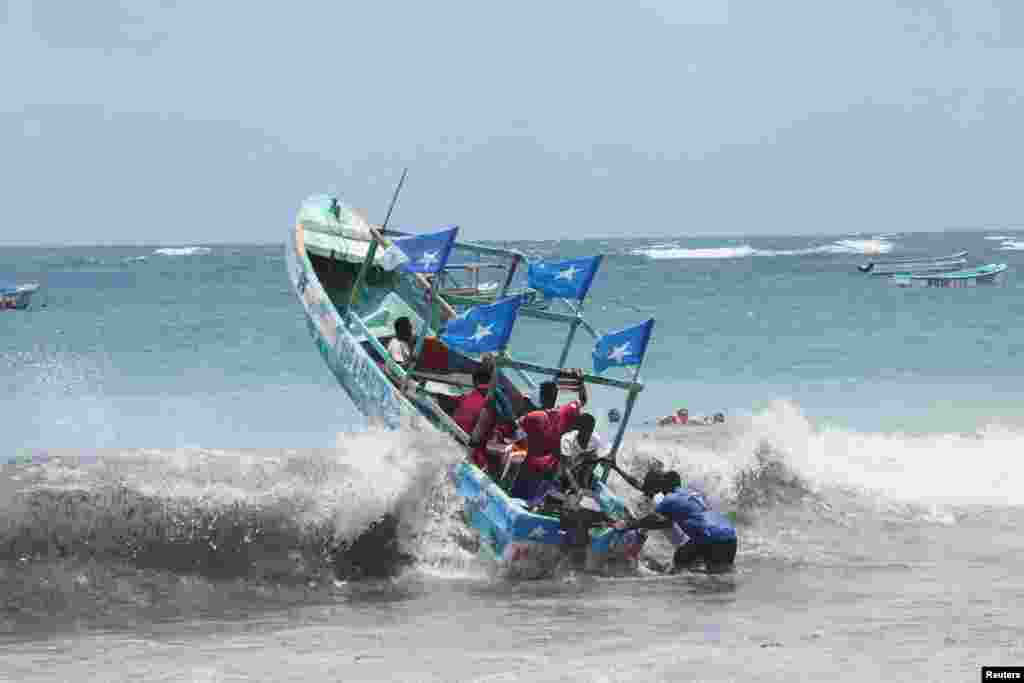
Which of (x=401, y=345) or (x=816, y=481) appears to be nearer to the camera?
(x=401, y=345)

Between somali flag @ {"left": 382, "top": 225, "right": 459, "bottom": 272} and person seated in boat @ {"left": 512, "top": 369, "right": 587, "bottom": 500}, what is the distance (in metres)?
1.57

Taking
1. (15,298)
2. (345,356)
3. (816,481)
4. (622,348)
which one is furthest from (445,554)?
(15,298)

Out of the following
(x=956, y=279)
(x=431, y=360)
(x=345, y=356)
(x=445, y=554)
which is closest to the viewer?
(x=445, y=554)

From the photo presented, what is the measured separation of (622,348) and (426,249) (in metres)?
2.08

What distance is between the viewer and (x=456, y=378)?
47.2 ft

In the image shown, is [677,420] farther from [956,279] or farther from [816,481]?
[956,279]

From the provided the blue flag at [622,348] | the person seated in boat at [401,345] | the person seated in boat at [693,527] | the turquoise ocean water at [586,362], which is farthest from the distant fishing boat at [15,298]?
the person seated in boat at [693,527]

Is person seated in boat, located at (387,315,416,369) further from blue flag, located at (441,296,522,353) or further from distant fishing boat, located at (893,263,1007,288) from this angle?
distant fishing boat, located at (893,263,1007,288)

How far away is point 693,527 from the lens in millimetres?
11375

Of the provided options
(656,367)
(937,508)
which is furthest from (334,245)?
(656,367)

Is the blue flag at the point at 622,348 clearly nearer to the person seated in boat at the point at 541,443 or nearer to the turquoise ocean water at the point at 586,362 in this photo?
the turquoise ocean water at the point at 586,362

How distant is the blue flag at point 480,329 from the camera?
38.3 ft

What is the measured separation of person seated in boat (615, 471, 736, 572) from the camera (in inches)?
448

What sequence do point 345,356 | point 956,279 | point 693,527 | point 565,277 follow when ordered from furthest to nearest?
point 956,279, point 345,356, point 565,277, point 693,527
